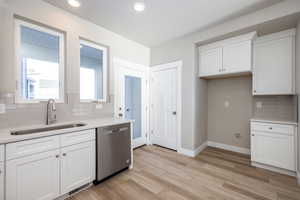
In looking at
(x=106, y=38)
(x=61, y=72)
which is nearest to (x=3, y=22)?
(x=61, y=72)

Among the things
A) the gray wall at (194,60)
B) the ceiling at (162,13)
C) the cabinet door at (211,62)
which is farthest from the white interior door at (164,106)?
the ceiling at (162,13)

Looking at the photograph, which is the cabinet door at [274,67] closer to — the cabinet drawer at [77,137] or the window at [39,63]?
the cabinet drawer at [77,137]

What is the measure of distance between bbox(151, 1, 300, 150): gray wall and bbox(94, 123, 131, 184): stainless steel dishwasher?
1.43 m

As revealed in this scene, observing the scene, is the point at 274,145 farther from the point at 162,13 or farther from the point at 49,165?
the point at 49,165

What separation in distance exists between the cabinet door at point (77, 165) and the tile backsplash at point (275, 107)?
3340 millimetres

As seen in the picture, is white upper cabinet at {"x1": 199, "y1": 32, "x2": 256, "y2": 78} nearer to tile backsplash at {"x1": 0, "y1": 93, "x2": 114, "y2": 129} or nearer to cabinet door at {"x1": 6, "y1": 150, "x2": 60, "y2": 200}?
tile backsplash at {"x1": 0, "y1": 93, "x2": 114, "y2": 129}

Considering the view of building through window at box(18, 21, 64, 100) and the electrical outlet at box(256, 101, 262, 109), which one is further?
the electrical outlet at box(256, 101, 262, 109)

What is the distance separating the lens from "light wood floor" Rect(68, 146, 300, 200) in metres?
1.76

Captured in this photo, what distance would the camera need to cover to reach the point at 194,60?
116 inches

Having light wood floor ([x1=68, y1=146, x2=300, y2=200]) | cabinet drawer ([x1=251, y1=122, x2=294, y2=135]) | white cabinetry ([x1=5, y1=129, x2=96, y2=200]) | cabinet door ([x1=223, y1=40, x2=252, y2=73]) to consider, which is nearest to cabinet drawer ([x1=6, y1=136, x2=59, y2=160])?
white cabinetry ([x1=5, y1=129, x2=96, y2=200])

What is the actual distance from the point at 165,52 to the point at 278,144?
2.93 m

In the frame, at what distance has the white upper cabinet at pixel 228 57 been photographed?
245cm

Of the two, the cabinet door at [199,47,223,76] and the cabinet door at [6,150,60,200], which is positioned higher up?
the cabinet door at [199,47,223,76]

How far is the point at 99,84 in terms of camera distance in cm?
283
